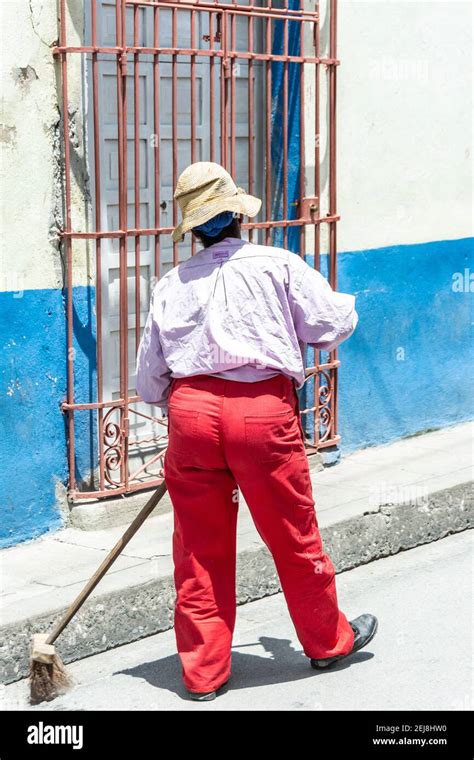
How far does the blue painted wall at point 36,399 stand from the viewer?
5.49 meters

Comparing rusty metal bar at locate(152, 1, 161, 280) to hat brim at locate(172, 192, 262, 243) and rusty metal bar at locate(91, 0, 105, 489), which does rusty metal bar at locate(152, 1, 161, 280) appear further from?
hat brim at locate(172, 192, 262, 243)

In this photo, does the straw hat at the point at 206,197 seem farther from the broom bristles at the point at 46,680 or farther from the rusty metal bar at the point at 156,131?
the rusty metal bar at the point at 156,131

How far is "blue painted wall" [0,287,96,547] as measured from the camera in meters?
5.49

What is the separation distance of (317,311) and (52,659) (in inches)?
57.7

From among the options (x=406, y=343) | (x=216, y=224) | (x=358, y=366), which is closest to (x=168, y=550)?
(x=216, y=224)

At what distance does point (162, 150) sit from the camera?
6.24 m

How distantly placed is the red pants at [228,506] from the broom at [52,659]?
214 mm

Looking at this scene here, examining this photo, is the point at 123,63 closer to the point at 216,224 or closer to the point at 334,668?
the point at 216,224

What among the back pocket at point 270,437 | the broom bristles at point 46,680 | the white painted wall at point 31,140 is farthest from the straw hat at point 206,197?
the broom bristles at point 46,680

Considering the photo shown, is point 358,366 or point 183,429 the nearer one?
point 183,429

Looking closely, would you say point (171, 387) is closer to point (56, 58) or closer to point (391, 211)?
point (56, 58)

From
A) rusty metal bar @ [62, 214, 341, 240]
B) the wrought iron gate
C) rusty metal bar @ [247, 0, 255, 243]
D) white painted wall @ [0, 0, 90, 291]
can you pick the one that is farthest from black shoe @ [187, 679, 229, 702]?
rusty metal bar @ [247, 0, 255, 243]

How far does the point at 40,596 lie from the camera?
16.2 feet

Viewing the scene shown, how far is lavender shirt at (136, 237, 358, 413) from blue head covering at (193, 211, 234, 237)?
1.9 inches
